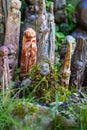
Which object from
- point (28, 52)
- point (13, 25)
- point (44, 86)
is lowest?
point (44, 86)

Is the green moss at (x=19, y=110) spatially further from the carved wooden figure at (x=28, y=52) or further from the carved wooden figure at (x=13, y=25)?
the carved wooden figure at (x=13, y=25)

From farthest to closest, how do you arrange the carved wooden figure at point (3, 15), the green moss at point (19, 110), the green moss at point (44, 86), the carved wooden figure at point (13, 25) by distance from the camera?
the carved wooden figure at point (3, 15)
the carved wooden figure at point (13, 25)
the green moss at point (44, 86)
the green moss at point (19, 110)

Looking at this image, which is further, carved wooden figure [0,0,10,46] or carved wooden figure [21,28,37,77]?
carved wooden figure [0,0,10,46]

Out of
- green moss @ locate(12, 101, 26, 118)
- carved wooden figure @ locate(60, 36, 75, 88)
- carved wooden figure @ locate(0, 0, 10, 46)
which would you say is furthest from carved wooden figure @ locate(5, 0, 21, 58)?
green moss @ locate(12, 101, 26, 118)

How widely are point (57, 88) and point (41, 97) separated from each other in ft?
0.54

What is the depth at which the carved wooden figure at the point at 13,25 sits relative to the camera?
3.03 metres

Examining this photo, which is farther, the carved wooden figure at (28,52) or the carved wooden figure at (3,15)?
the carved wooden figure at (3,15)

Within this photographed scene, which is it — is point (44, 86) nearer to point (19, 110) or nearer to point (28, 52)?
point (28, 52)

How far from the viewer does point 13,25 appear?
3047 millimetres

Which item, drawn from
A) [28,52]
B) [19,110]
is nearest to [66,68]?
[28,52]

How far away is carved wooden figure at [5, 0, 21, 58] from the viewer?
9.93 feet

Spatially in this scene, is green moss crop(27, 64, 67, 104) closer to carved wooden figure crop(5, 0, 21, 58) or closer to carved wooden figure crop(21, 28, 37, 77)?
carved wooden figure crop(21, 28, 37, 77)

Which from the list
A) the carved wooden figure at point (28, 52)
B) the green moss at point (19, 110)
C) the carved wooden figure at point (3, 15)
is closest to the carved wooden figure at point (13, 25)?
the carved wooden figure at point (3, 15)

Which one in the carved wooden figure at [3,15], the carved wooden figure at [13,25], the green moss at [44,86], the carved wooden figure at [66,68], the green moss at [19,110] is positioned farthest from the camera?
the carved wooden figure at [3,15]
